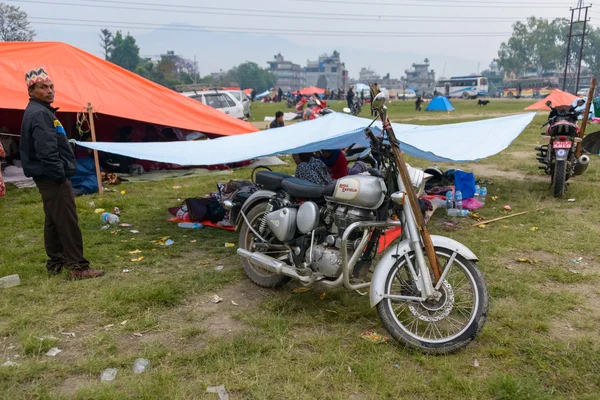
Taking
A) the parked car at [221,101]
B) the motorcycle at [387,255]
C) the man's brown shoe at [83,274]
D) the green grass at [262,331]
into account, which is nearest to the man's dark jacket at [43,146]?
the man's brown shoe at [83,274]

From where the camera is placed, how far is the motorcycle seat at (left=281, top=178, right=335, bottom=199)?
3.30 m

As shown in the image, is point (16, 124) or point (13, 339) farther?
point (16, 124)

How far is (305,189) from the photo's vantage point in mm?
3514

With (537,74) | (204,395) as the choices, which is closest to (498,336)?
(204,395)

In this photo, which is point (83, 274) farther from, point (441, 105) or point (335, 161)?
point (441, 105)

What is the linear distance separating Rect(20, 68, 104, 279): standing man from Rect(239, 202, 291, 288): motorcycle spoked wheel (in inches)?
51.0

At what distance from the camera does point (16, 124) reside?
969cm

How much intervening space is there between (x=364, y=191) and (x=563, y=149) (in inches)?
179

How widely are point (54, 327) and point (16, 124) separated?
8.10 m

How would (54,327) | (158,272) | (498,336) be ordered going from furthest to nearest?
(158,272) → (54,327) → (498,336)

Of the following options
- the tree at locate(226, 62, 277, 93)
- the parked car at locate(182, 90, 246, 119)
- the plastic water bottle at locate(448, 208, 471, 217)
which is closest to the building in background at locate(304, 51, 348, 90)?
the tree at locate(226, 62, 277, 93)

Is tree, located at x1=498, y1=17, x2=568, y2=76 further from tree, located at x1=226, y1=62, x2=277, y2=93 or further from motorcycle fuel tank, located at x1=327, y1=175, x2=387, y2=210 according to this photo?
motorcycle fuel tank, located at x1=327, y1=175, x2=387, y2=210

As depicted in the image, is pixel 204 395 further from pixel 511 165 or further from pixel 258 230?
pixel 511 165

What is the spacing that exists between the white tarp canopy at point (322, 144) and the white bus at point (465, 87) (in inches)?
1968
